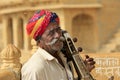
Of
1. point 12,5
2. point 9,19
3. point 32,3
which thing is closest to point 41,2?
point 32,3

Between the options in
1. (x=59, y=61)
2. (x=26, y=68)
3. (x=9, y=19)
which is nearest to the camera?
(x=26, y=68)

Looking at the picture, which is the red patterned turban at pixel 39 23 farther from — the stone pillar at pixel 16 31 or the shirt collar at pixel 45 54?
the stone pillar at pixel 16 31

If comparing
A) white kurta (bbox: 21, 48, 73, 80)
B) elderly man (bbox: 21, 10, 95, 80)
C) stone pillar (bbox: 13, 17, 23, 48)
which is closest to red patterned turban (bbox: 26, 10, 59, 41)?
elderly man (bbox: 21, 10, 95, 80)

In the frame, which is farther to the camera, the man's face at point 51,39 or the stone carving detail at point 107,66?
the stone carving detail at point 107,66

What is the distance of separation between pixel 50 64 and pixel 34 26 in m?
0.26

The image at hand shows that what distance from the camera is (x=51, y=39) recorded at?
2.70 m

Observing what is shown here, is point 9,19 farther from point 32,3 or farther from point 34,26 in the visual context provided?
point 34,26

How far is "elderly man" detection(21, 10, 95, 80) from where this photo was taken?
2.61 metres

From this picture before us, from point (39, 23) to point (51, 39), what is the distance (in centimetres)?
13

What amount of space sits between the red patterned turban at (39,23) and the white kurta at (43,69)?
0.36 feet

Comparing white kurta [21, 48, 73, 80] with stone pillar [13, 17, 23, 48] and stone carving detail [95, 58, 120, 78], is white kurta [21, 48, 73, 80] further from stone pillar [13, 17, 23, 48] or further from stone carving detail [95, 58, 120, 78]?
stone pillar [13, 17, 23, 48]

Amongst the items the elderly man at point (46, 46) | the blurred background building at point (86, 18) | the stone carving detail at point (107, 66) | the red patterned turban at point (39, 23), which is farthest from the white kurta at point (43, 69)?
the blurred background building at point (86, 18)

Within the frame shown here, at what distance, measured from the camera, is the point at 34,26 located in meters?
2.66

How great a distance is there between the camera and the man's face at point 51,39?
8.85ft
